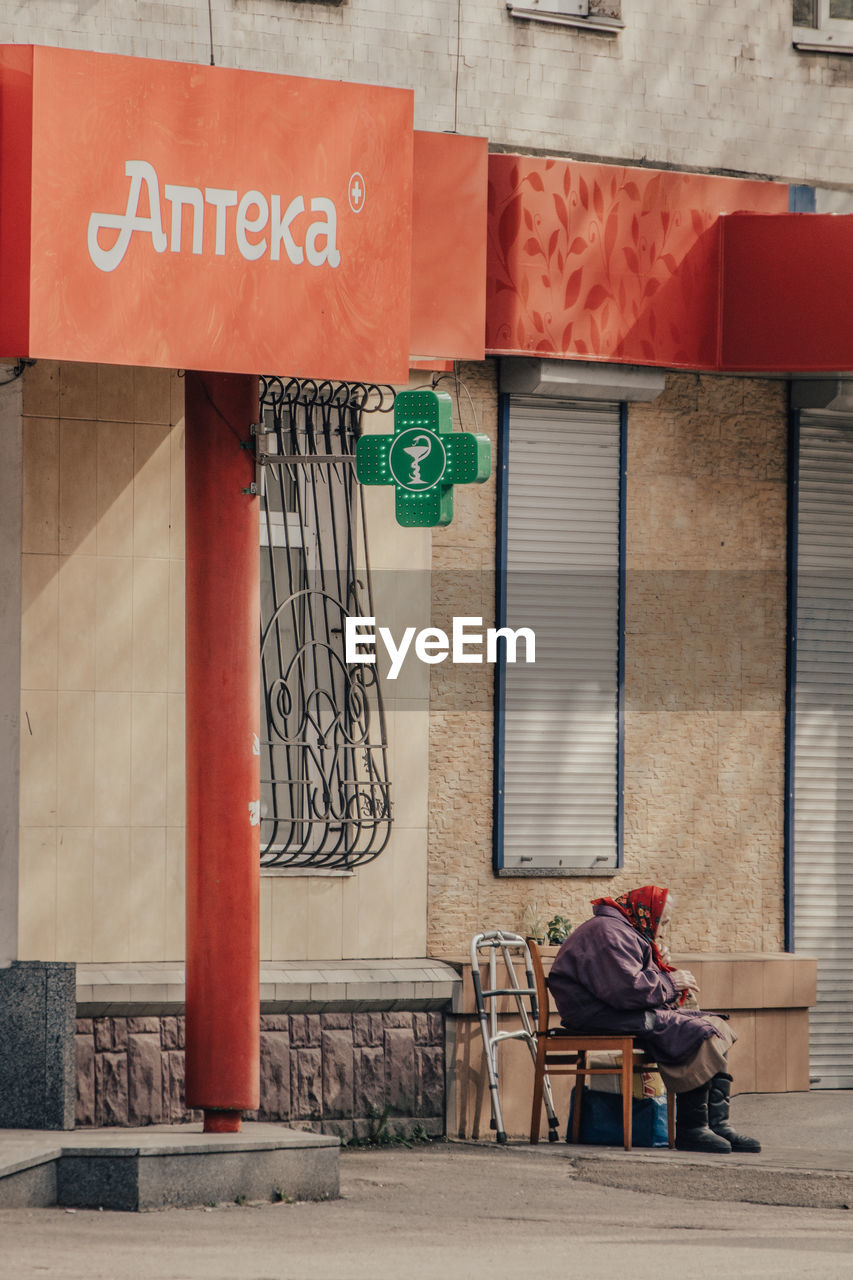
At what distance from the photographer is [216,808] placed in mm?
9703

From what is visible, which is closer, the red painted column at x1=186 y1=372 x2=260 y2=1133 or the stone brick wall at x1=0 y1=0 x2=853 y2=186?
the red painted column at x1=186 y1=372 x2=260 y2=1133

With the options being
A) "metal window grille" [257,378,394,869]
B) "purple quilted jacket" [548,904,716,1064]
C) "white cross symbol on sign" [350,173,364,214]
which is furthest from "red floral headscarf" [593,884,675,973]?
"white cross symbol on sign" [350,173,364,214]

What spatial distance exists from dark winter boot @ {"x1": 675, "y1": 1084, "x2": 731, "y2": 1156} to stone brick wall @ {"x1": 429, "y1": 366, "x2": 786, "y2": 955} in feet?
5.24

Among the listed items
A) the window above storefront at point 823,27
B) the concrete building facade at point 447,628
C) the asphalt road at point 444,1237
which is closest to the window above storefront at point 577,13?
the concrete building facade at point 447,628

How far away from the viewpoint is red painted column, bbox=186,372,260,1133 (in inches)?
382

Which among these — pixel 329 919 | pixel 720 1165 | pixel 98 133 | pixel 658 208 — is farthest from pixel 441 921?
pixel 98 133

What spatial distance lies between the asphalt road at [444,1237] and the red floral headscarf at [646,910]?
61.2 inches

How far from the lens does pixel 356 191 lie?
384 inches

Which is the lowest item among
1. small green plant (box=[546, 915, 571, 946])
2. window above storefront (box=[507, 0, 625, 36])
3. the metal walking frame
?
the metal walking frame

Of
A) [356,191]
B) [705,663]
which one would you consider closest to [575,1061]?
[705,663]

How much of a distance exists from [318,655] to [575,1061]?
2505 mm

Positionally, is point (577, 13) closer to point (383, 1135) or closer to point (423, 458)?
point (423, 458)

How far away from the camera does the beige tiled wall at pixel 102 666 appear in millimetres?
11016

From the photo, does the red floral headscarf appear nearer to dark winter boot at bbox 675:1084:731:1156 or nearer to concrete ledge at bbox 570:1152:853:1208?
dark winter boot at bbox 675:1084:731:1156
